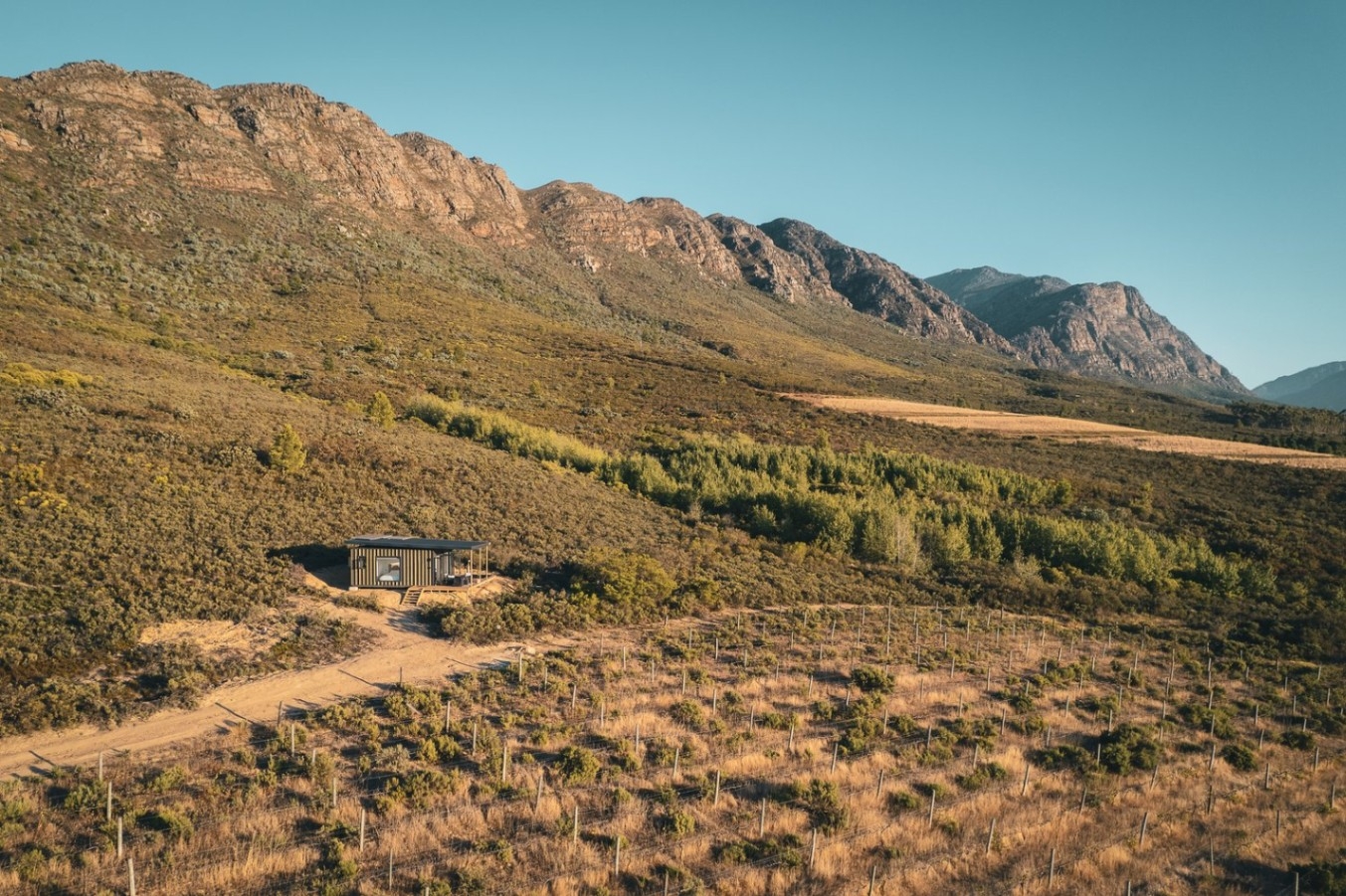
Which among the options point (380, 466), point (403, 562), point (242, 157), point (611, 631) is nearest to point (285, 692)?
point (403, 562)

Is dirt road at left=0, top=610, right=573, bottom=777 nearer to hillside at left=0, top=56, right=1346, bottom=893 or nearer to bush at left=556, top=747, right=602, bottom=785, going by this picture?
hillside at left=0, top=56, right=1346, bottom=893

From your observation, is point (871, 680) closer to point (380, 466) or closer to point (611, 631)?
point (611, 631)

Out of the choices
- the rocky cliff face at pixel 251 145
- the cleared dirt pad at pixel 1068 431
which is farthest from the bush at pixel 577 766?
the rocky cliff face at pixel 251 145

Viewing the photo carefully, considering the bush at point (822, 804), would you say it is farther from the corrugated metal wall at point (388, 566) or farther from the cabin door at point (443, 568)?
the corrugated metal wall at point (388, 566)

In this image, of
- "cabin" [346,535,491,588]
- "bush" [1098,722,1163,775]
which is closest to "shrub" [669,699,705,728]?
"bush" [1098,722,1163,775]

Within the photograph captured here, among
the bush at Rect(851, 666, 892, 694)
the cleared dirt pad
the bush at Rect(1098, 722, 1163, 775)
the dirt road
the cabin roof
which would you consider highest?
the cleared dirt pad

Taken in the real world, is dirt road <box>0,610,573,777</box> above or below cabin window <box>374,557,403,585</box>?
below

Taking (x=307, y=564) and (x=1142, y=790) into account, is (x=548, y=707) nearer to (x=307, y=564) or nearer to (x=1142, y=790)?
(x=307, y=564)

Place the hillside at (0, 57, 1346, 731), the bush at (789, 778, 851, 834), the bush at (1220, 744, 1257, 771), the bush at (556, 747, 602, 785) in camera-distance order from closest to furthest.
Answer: the bush at (789, 778, 851, 834) < the bush at (556, 747, 602, 785) < the bush at (1220, 744, 1257, 771) < the hillside at (0, 57, 1346, 731)
